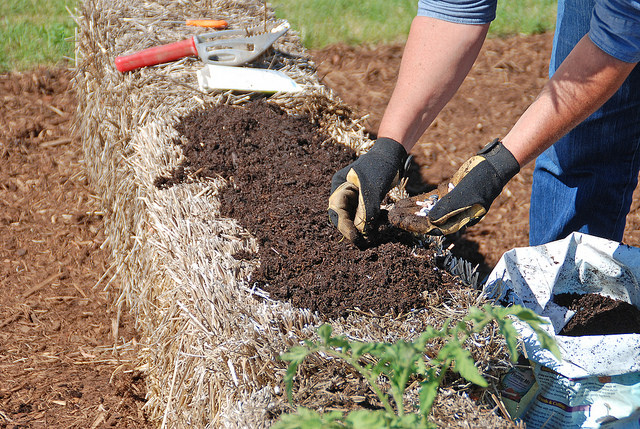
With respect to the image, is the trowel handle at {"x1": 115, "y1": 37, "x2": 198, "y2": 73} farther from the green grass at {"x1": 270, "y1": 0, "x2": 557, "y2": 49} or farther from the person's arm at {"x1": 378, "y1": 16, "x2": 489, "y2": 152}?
the green grass at {"x1": 270, "y1": 0, "x2": 557, "y2": 49}

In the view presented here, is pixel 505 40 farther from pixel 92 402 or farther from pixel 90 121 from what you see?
pixel 92 402

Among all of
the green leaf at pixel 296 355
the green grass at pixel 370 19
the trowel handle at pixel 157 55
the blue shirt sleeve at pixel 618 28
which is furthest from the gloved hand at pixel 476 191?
the green grass at pixel 370 19

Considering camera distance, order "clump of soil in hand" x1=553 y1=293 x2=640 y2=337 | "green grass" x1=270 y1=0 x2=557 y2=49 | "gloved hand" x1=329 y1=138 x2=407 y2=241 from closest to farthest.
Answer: "gloved hand" x1=329 y1=138 x2=407 y2=241, "clump of soil in hand" x1=553 y1=293 x2=640 y2=337, "green grass" x1=270 y1=0 x2=557 y2=49

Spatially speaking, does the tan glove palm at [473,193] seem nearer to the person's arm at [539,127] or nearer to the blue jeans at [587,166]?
the person's arm at [539,127]

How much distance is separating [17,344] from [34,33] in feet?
10.7

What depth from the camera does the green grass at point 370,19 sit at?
16.7 feet

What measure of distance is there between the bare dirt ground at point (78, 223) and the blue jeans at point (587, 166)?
1.77ft

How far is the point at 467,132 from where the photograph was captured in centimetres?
402

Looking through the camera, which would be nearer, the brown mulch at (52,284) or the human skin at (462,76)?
the human skin at (462,76)

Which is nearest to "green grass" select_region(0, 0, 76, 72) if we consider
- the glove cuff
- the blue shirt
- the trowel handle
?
the trowel handle

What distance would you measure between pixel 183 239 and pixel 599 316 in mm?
1670

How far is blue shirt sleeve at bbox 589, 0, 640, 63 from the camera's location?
1.66 metres

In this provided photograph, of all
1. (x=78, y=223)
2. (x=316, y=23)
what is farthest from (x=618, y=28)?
(x=316, y=23)

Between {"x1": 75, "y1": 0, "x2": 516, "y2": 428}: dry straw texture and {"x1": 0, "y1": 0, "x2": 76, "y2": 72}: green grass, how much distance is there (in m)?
1.02
